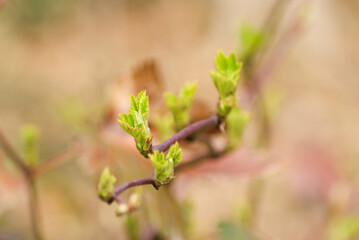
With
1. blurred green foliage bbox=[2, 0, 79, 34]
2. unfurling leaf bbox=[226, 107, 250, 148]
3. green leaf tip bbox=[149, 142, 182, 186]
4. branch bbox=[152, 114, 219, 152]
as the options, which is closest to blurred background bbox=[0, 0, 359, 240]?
blurred green foliage bbox=[2, 0, 79, 34]

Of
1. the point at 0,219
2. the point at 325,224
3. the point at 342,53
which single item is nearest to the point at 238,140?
the point at 325,224

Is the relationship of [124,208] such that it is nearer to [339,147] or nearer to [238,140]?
[238,140]

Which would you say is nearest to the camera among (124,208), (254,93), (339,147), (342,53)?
(124,208)

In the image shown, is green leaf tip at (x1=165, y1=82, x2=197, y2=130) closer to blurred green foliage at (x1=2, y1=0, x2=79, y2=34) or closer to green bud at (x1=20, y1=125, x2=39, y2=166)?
green bud at (x1=20, y1=125, x2=39, y2=166)

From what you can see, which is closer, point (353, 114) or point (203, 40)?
point (353, 114)

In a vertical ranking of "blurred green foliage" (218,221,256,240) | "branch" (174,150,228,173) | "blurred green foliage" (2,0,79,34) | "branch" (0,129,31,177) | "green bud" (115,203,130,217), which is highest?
"blurred green foliage" (2,0,79,34)

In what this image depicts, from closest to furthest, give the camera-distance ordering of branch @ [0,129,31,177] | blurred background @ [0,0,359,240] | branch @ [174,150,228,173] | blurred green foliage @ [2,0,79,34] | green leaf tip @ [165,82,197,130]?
green leaf tip @ [165,82,197,130] < branch @ [174,150,228,173] < branch @ [0,129,31,177] < blurred background @ [0,0,359,240] < blurred green foliage @ [2,0,79,34]

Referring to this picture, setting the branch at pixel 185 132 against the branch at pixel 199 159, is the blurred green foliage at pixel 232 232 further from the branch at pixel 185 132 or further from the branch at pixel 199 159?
the branch at pixel 185 132
